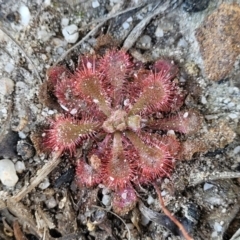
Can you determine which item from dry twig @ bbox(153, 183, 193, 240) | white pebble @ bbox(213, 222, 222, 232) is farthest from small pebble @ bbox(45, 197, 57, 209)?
white pebble @ bbox(213, 222, 222, 232)

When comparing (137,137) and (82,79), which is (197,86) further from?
(82,79)

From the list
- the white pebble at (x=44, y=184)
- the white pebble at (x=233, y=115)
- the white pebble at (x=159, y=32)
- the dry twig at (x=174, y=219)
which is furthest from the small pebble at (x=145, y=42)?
the white pebble at (x=44, y=184)

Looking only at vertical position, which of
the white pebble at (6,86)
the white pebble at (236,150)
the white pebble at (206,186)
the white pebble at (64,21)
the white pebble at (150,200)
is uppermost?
the white pebble at (64,21)

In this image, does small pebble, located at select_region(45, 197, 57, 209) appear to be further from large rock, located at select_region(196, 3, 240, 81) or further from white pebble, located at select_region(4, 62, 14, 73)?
large rock, located at select_region(196, 3, 240, 81)

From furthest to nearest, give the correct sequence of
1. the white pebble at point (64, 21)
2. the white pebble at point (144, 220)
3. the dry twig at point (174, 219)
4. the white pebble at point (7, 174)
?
1. the white pebble at point (64, 21)
2. the white pebble at point (144, 220)
3. the white pebble at point (7, 174)
4. the dry twig at point (174, 219)

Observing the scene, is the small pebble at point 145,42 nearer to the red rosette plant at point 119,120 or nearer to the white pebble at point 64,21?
the red rosette plant at point 119,120

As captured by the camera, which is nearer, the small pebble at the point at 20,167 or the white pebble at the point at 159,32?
the small pebble at the point at 20,167

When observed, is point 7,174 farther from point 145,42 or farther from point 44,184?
point 145,42

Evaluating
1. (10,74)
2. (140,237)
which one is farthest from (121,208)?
(10,74)
